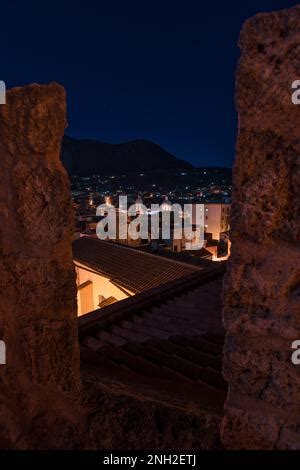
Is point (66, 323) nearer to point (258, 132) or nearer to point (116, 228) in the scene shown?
point (258, 132)

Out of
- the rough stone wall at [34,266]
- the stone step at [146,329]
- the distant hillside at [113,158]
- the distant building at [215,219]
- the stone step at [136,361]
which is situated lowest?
the distant building at [215,219]

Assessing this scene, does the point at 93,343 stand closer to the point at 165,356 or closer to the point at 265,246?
the point at 165,356

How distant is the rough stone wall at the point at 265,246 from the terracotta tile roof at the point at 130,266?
770 cm

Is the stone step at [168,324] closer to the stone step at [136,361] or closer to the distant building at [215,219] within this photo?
the stone step at [136,361]

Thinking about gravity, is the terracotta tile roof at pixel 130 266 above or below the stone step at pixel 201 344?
below

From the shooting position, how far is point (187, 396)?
1.84m

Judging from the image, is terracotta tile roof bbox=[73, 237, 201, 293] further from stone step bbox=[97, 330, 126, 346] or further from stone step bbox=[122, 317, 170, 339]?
stone step bbox=[97, 330, 126, 346]

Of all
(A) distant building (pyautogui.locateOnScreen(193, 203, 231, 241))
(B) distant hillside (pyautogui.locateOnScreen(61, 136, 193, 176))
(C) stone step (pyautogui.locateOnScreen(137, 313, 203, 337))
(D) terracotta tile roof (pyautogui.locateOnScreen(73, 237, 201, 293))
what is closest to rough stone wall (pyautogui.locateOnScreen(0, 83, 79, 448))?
(C) stone step (pyautogui.locateOnScreen(137, 313, 203, 337))

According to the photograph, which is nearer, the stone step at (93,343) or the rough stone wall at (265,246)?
the rough stone wall at (265,246)

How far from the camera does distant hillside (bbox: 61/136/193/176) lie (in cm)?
8219

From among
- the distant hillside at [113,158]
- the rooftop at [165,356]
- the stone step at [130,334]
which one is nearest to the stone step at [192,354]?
the rooftop at [165,356]

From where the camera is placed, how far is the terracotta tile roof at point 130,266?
33.8ft

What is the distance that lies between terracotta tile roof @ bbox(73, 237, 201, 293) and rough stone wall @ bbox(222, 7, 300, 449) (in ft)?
25.3

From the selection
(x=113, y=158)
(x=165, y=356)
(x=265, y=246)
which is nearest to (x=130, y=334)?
(x=165, y=356)
